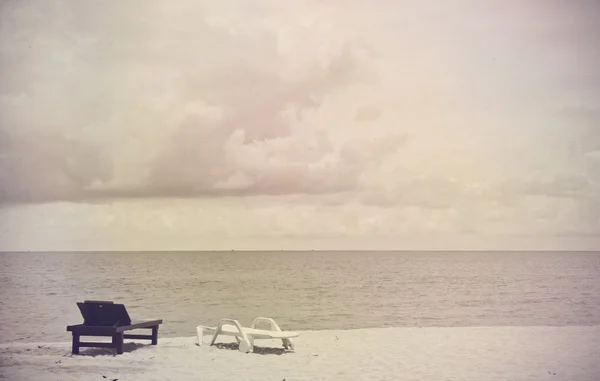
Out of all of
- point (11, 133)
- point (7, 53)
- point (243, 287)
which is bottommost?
point (243, 287)

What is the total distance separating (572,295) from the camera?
2208cm

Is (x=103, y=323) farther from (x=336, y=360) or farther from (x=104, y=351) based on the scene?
(x=336, y=360)

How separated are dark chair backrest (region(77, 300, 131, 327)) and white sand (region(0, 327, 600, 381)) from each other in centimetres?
33

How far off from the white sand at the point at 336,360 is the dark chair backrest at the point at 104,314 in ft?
1.10

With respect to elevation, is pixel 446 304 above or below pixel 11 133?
below

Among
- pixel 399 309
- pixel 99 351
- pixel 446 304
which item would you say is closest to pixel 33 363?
pixel 99 351

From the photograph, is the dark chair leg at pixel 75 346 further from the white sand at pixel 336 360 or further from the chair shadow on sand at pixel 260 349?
the chair shadow on sand at pixel 260 349

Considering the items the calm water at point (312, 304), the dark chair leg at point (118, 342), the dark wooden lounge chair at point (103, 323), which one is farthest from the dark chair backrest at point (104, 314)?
the calm water at point (312, 304)

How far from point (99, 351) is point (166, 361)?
3.19ft

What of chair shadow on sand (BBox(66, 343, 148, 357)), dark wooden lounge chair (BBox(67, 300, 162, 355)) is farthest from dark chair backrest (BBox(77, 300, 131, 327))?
chair shadow on sand (BBox(66, 343, 148, 357))

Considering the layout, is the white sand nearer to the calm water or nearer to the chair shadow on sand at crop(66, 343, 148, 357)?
the chair shadow on sand at crop(66, 343, 148, 357)

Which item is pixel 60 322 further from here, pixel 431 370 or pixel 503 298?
pixel 503 298

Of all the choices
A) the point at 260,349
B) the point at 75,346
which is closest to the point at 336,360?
the point at 260,349

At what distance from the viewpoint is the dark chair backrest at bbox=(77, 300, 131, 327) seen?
659 centimetres
